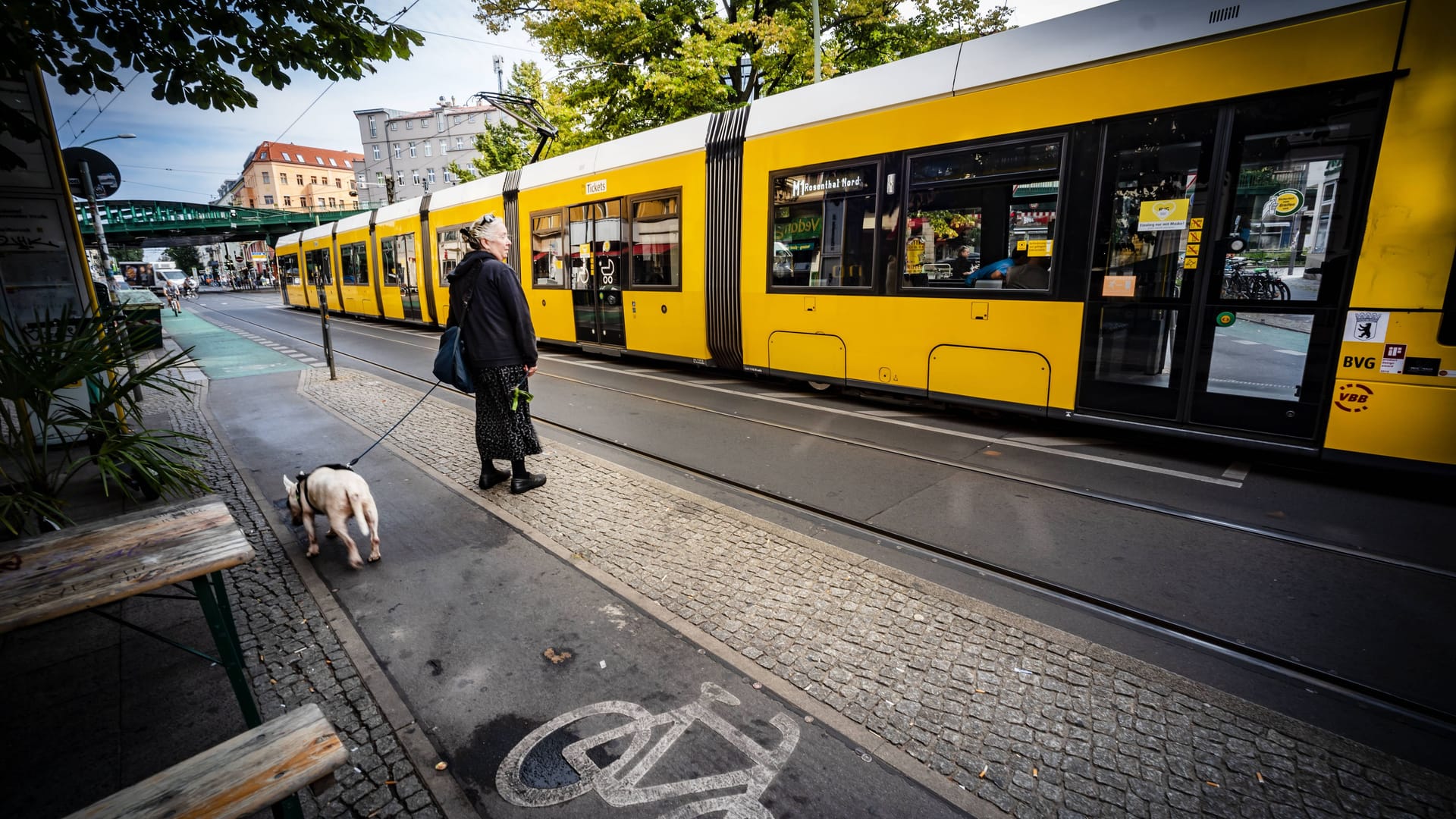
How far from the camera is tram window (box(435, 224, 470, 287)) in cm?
1555

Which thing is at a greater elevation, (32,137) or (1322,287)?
(32,137)

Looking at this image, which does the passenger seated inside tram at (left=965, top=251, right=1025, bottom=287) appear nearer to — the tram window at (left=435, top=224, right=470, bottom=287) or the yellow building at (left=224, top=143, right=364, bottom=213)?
the tram window at (left=435, top=224, right=470, bottom=287)

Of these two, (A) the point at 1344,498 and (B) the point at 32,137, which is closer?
(B) the point at 32,137

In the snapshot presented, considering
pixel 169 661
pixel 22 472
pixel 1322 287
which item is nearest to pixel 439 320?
pixel 22 472

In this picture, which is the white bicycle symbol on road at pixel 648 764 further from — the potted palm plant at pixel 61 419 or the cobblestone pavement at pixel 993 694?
the potted palm plant at pixel 61 419

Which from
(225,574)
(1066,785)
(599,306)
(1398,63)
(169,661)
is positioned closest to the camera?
(1066,785)

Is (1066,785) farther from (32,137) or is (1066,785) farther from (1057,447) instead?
(32,137)

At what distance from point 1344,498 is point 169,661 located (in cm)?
756

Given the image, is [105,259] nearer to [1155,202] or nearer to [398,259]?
[398,259]

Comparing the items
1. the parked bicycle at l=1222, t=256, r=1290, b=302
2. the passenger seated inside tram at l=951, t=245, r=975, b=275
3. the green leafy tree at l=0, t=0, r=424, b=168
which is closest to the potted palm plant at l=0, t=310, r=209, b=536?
the green leafy tree at l=0, t=0, r=424, b=168

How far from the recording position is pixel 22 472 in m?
3.62

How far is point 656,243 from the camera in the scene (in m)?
10.4

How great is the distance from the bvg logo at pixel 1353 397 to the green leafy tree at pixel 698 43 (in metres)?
14.1

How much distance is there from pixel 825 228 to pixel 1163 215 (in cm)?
363
